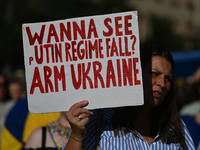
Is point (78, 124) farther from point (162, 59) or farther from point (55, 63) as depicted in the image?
point (162, 59)

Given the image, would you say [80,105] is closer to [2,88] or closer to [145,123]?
[145,123]

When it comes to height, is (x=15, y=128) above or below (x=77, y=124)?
below

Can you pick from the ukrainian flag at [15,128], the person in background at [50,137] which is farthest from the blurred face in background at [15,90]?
the person in background at [50,137]

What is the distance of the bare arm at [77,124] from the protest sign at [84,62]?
115 millimetres

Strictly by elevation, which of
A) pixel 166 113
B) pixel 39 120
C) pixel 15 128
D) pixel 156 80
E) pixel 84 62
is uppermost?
pixel 84 62

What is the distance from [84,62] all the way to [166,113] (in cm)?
66

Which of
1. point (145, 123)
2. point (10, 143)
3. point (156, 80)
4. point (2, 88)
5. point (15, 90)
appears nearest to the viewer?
point (156, 80)

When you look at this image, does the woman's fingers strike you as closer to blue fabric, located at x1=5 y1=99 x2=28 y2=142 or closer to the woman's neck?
the woman's neck

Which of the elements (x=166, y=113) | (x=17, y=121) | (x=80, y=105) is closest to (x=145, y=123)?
(x=166, y=113)

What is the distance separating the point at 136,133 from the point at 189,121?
1419mm

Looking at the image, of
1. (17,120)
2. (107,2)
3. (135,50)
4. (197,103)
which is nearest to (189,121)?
(197,103)

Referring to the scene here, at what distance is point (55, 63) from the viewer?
220 cm

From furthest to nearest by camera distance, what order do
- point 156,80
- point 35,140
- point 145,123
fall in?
1. point 35,140
2. point 145,123
3. point 156,80

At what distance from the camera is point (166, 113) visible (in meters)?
2.35
